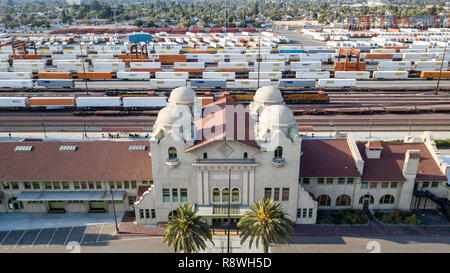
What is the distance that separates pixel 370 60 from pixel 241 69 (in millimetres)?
67072

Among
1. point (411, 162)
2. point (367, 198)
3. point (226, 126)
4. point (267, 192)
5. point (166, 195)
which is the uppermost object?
point (226, 126)

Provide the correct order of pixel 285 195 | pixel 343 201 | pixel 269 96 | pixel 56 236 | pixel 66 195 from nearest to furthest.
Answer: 1. pixel 56 236
2. pixel 285 195
3. pixel 66 195
4. pixel 343 201
5. pixel 269 96

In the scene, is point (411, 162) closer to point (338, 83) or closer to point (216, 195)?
point (216, 195)

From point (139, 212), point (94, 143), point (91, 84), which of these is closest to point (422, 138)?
point (139, 212)

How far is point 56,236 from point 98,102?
55950mm

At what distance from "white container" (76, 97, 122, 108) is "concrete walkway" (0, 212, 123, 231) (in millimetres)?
48959

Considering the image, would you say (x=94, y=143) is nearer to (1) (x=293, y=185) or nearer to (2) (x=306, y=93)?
(1) (x=293, y=185)

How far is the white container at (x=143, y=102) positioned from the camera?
97.6 meters

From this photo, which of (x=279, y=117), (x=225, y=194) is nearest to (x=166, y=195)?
(x=225, y=194)

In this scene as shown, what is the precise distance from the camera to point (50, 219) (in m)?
52.1

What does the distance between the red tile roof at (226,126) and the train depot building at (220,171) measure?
188 mm

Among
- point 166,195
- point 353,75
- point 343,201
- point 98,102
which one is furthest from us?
point 353,75

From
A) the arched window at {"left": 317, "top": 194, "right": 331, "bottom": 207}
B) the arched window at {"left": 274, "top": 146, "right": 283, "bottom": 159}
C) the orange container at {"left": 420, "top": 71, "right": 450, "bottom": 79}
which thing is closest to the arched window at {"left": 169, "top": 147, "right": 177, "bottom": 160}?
the arched window at {"left": 274, "top": 146, "right": 283, "bottom": 159}

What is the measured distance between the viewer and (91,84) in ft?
424
